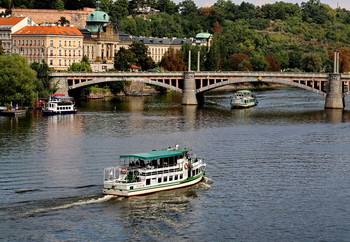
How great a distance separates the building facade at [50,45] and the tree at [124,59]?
8.65 meters

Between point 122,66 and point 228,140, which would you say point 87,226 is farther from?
point 122,66

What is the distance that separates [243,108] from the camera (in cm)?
12594

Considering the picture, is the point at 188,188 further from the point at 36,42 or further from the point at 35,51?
the point at 35,51

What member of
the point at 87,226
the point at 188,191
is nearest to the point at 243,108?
the point at 188,191

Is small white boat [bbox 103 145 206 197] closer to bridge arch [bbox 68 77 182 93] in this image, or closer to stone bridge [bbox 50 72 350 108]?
stone bridge [bbox 50 72 350 108]

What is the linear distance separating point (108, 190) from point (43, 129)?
122ft

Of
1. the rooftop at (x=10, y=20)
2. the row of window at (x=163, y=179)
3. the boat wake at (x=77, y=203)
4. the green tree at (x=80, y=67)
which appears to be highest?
the rooftop at (x=10, y=20)

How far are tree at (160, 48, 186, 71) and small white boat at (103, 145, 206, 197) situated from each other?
119m

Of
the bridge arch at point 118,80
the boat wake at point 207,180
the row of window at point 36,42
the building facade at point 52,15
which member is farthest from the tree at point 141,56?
the boat wake at point 207,180

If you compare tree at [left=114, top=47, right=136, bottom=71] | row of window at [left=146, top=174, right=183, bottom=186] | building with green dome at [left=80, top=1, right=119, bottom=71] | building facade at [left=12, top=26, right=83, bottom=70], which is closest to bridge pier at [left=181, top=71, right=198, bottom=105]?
building facade at [left=12, top=26, right=83, bottom=70]

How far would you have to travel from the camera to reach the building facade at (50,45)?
6107 inches

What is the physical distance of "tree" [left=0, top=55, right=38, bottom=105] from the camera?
11231cm

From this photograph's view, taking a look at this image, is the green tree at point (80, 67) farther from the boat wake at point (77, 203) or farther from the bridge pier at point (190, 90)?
the boat wake at point (77, 203)

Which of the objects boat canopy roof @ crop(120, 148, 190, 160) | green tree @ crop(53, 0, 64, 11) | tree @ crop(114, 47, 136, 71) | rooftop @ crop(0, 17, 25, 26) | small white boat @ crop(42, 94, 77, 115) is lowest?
boat canopy roof @ crop(120, 148, 190, 160)
